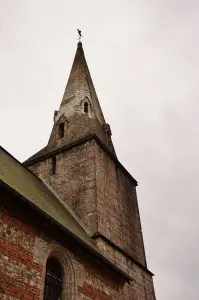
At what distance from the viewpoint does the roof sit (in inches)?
409

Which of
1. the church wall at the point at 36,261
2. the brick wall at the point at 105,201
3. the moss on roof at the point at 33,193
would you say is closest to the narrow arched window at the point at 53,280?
the church wall at the point at 36,261

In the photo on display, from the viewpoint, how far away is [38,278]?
28.5 feet

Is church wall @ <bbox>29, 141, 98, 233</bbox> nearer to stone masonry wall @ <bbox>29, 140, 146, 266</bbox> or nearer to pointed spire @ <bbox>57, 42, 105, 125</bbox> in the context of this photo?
stone masonry wall @ <bbox>29, 140, 146, 266</bbox>

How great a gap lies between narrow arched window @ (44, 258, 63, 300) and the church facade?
0.08ft

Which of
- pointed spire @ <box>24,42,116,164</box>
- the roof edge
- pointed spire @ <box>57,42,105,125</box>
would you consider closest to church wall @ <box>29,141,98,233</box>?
pointed spire @ <box>24,42,116,164</box>

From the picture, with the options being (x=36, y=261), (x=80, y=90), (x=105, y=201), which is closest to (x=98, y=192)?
(x=105, y=201)

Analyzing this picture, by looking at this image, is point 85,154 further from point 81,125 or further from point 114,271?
point 114,271

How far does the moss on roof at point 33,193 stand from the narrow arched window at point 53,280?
1.08 metres

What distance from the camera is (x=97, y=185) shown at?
50.3 ft

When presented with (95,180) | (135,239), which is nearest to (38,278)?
Answer: (95,180)

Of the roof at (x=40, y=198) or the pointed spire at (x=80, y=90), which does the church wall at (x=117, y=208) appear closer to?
the roof at (x=40, y=198)

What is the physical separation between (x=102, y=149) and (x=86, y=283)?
25.7 ft

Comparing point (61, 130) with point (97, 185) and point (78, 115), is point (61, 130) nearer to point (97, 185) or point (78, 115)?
point (78, 115)

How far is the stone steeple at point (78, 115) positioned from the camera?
1867 centimetres
